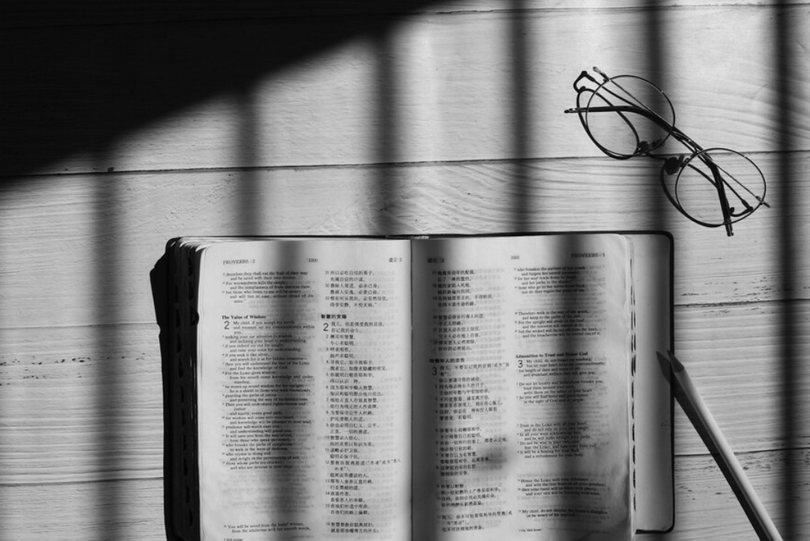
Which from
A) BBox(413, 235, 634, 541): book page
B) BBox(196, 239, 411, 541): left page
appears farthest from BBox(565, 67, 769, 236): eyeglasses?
BBox(196, 239, 411, 541): left page

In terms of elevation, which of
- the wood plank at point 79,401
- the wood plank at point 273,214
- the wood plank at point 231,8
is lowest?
the wood plank at point 79,401

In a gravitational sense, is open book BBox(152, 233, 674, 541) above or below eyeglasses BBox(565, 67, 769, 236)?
below

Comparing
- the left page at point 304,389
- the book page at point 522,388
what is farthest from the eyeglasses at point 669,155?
the left page at point 304,389

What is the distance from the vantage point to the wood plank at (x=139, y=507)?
0.73 metres

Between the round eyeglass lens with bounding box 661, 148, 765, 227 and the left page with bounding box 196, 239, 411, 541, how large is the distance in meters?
0.31

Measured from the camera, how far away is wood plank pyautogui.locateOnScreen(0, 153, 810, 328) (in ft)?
2.37

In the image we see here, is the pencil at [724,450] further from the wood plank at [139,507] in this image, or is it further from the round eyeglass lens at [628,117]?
the round eyeglass lens at [628,117]

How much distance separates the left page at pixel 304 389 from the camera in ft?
2.28

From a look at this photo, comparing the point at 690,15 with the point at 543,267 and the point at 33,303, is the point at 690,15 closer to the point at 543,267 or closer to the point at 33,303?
the point at 543,267

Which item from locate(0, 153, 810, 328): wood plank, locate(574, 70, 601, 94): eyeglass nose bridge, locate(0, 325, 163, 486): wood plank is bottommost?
locate(0, 325, 163, 486): wood plank

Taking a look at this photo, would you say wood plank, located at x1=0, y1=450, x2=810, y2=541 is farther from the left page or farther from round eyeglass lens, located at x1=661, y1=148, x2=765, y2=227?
round eyeglass lens, located at x1=661, y1=148, x2=765, y2=227

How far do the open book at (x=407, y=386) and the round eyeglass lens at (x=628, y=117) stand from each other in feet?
0.36

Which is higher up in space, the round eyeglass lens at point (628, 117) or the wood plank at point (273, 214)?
the round eyeglass lens at point (628, 117)

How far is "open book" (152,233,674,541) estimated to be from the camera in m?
0.70
